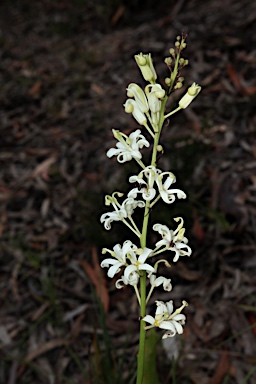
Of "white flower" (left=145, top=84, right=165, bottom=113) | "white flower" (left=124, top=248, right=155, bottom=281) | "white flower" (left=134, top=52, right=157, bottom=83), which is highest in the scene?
"white flower" (left=134, top=52, right=157, bottom=83)

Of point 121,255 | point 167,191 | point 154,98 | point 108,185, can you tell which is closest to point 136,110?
point 154,98

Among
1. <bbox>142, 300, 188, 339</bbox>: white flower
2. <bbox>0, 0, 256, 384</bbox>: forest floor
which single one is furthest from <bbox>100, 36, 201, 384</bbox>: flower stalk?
<bbox>0, 0, 256, 384</bbox>: forest floor

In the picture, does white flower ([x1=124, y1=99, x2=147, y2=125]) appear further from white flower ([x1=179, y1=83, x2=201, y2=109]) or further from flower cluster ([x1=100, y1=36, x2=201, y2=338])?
white flower ([x1=179, y1=83, x2=201, y2=109])

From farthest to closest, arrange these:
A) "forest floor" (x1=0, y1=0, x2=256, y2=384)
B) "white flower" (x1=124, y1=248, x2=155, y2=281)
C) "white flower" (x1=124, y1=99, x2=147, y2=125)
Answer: "forest floor" (x1=0, y1=0, x2=256, y2=384), "white flower" (x1=124, y1=99, x2=147, y2=125), "white flower" (x1=124, y1=248, x2=155, y2=281)

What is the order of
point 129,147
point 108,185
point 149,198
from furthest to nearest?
point 108,185
point 129,147
point 149,198

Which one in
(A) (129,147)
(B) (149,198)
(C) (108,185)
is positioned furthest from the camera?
Answer: (C) (108,185)

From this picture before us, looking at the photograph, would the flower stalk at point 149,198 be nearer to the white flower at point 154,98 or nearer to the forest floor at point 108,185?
the white flower at point 154,98

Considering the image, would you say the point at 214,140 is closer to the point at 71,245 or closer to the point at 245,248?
the point at 245,248

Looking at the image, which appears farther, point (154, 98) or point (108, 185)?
point (108, 185)

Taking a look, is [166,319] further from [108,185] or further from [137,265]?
[108,185]
